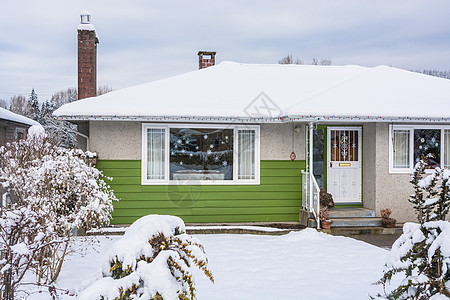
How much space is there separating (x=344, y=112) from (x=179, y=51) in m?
23.8

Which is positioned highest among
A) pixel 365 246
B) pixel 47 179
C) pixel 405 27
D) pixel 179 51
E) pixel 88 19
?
pixel 405 27

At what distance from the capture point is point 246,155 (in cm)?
1054

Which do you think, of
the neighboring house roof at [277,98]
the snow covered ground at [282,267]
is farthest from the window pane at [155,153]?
the snow covered ground at [282,267]

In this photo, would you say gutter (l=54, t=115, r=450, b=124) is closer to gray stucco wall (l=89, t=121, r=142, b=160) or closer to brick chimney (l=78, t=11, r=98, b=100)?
gray stucco wall (l=89, t=121, r=142, b=160)

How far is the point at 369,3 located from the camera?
77.6 ft

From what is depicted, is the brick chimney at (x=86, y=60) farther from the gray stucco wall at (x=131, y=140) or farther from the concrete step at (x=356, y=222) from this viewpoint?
the concrete step at (x=356, y=222)

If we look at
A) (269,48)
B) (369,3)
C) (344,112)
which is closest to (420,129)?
(344,112)

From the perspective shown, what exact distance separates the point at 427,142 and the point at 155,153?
20.4ft

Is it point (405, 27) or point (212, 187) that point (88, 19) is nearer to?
point (212, 187)

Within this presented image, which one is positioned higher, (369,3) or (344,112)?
(369,3)

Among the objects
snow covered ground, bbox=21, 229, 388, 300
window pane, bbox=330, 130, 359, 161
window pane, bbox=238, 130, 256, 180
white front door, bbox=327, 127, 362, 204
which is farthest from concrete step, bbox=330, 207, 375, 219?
window pane, bbox=238, 130, 256, 180

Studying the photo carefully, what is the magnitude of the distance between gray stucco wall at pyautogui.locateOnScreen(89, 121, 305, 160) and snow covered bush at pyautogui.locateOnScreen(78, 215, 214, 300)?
648cm

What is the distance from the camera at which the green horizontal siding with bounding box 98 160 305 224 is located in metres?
10.1

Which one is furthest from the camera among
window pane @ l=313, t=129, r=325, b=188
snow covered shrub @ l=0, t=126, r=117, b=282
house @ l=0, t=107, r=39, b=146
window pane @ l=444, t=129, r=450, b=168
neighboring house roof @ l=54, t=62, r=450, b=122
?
house @ l=0, t=107, r=39, b=146
